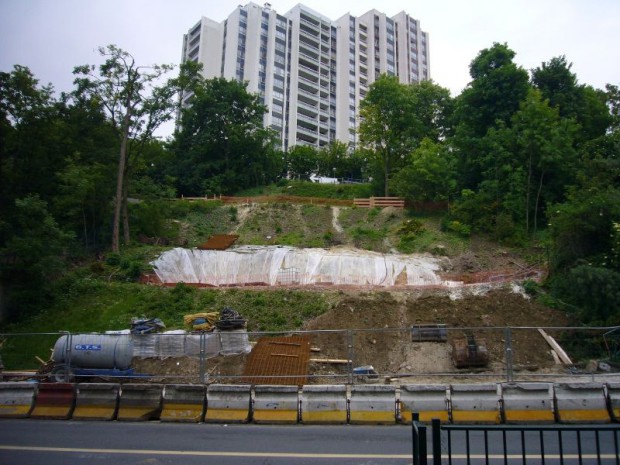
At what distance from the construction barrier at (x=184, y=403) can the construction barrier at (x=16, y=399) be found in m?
3.55

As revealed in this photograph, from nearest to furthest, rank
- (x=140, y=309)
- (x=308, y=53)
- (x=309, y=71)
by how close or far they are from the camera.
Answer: (x=140, y=309)
(x=309, y=71)
(x=308, y=53)

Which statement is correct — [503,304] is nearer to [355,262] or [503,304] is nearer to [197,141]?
[355,262]

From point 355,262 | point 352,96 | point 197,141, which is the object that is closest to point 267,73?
point 352,96

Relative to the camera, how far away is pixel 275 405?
10453mm

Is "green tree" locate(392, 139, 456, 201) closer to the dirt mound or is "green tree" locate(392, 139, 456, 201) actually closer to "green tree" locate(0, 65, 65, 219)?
the dirt mound

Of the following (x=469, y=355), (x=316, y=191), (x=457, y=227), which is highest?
(x=316, y=191)

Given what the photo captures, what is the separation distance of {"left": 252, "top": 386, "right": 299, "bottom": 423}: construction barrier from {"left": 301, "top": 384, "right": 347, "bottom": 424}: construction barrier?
20 cm

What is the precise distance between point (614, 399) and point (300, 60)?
83329 millimetres

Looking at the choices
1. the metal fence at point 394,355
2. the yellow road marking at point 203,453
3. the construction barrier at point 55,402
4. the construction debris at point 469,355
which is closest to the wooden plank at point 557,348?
the metal fence at point 394,355

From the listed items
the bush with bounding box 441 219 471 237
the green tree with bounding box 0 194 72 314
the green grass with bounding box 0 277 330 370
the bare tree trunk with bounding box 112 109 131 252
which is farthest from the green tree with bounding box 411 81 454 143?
the green tree with bounding box 0 194 72 314

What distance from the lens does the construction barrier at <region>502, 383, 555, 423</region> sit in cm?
983

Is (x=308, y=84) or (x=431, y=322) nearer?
(x=431, y=322)

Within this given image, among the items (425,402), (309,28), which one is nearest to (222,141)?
(309,28)

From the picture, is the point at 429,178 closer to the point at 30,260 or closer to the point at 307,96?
the point at 30,260
